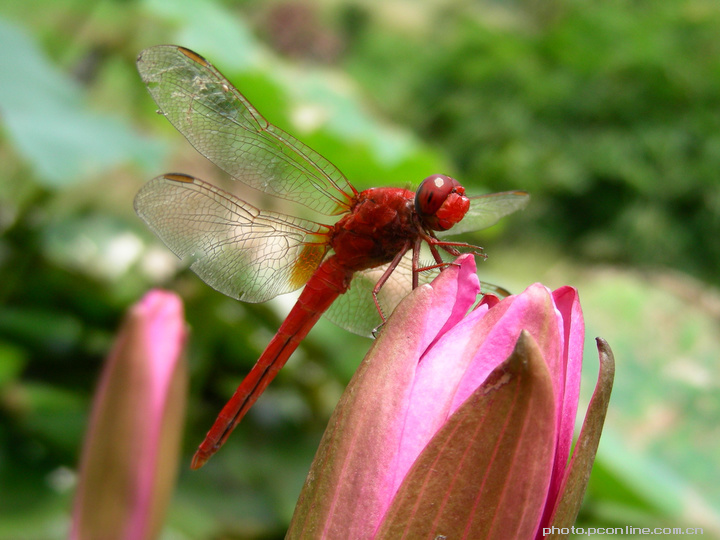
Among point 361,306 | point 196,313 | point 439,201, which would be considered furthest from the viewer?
point 196,313

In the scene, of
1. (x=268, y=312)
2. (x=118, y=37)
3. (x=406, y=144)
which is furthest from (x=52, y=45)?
(x=268, y=312)

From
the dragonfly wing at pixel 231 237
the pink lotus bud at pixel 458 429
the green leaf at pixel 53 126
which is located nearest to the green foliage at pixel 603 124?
the green leaf at pixel 53 126

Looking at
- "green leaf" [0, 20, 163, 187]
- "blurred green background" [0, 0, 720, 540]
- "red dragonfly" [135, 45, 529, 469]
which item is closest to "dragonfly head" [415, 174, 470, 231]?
"red dragonfly" [135, 45, 529, 469]

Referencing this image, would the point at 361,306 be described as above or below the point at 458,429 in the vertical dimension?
above

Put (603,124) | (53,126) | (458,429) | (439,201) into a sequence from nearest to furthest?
(458,429) < (439,201) < (53,126) < (603,124)

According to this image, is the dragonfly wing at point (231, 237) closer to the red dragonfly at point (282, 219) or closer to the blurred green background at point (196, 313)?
the red dragonfly at point (282, 219)

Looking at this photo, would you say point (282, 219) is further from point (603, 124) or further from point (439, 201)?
point (603, 124)

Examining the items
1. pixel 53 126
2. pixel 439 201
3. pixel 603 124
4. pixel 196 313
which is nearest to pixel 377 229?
pixel 439 201
